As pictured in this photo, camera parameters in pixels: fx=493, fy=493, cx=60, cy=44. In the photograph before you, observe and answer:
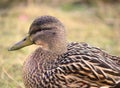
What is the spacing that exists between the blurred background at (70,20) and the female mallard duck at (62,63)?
6.25 ft

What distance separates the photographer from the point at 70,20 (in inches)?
427

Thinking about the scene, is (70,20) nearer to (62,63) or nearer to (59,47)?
(59,47)

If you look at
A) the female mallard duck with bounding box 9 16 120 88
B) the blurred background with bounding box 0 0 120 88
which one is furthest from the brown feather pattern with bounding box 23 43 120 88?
the blurred background with bounding box 0 0 120 88

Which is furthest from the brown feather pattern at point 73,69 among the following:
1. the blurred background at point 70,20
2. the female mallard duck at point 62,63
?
the blurred background at point 70,20

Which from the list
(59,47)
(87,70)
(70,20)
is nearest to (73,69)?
(87,70)

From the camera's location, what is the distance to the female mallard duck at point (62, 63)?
18.0 ft

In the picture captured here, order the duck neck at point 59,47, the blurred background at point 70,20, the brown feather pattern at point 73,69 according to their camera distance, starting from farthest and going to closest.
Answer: the blurred background at point 70,20
the duck neck at point 59,47
the brown feather pattern at point 73,69

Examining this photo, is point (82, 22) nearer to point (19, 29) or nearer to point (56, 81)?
point (19, 29)

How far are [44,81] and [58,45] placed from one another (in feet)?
1.55

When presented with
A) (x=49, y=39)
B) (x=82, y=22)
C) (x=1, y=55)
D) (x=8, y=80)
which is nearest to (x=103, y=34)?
(x=82, y=22)

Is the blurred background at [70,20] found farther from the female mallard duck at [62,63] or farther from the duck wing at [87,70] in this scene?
the duck wing at [87,70]

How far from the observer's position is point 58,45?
5.73 meters

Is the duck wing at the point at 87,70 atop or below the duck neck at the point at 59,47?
below

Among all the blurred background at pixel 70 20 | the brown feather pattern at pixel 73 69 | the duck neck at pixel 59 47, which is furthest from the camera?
the blurred background at pixel 70 20
